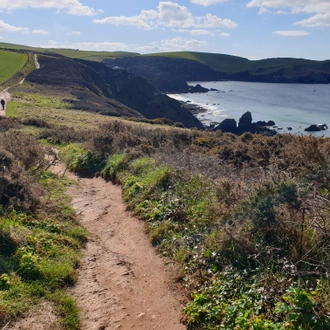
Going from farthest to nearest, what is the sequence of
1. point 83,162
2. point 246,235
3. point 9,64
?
point 9,64 → point 83,162 → point 246,235

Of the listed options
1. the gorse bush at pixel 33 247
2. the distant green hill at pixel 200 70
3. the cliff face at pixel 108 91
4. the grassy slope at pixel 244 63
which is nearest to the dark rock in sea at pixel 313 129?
the cliff face at pixel 108 91

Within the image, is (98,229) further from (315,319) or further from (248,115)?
(248,115)

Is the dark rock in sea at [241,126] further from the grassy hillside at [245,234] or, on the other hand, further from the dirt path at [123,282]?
the dirt path at [123,282]

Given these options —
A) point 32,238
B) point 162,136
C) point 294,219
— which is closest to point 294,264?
point 294,219

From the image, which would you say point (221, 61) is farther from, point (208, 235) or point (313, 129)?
point (208, 235)

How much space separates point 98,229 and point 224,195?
3.07 metres

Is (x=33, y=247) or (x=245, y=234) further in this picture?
(x=33, y=247)

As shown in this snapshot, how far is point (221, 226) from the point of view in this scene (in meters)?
6.46

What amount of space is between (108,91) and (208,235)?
75.0 meters

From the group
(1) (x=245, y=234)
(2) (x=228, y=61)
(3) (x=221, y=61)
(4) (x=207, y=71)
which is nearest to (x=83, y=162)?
(1) (x=245, y=234)

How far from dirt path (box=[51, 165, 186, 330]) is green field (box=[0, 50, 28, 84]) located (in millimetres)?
52733

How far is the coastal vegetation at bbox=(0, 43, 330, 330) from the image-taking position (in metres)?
4.56

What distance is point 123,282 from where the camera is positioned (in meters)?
5.97

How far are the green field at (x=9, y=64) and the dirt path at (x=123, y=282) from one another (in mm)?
52733
